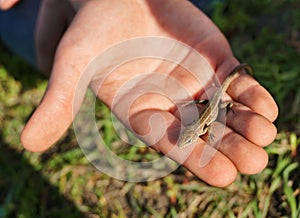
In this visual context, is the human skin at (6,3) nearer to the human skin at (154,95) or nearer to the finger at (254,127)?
the human skin at (154,95)

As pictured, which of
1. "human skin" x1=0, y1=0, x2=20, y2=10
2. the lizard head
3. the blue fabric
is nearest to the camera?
the lizard head

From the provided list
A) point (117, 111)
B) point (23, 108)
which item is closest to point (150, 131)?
point (117, 111)

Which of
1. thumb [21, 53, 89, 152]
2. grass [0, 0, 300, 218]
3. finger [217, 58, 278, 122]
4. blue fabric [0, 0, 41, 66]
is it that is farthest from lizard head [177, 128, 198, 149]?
blue fabric [0, 0, 41, 66]

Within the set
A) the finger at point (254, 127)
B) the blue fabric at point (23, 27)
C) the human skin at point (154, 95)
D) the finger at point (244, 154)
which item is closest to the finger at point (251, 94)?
the human skin at point (154, 95)

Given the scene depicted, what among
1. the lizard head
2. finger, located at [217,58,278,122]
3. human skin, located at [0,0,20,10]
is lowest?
the lizard head

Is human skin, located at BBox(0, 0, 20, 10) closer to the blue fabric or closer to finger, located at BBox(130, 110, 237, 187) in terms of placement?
the blue fabric

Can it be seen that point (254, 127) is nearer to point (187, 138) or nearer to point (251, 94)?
point (251, 94)
